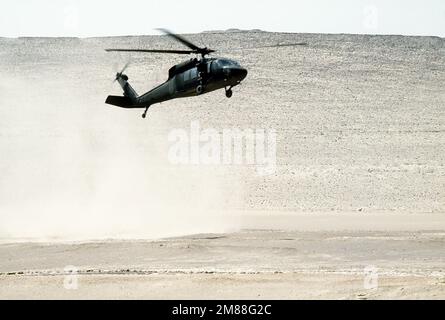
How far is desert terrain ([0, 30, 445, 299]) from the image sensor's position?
68.4 ft

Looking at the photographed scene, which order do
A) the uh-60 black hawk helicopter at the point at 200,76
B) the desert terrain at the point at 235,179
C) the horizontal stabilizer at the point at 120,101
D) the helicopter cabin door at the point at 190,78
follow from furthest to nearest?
the horizontal stabilizer at the point at 120,101, the helicopter cabin door at the point at 190,78, the uh-60 black hawk helicopter at the point at 200,76, the desert terrain at the point at 235,179

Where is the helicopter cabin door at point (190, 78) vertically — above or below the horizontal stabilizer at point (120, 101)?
above

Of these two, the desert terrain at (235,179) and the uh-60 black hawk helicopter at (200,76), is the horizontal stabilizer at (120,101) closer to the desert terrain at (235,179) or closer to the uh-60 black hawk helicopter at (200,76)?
the uh-60 black hawk helicopter at (200,76)

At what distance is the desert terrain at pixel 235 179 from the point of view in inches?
821

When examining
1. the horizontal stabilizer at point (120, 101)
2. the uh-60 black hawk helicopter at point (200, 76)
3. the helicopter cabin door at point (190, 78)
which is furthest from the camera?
the horizontal stabilizer at point (120, 101)

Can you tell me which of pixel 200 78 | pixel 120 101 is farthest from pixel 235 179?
pixel 200 78

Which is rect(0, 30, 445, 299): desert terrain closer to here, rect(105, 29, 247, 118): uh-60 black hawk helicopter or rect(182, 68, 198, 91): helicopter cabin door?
rect(105, 29, 247, 118): uh-60 black hawk helicopter

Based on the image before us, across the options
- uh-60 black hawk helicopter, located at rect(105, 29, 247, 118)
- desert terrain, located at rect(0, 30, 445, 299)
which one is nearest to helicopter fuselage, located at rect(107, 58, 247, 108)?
uh-60 black hawk helicopter, located at rect(105, 29, 247, 118)

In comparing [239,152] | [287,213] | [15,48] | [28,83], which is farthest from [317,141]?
[15,48]

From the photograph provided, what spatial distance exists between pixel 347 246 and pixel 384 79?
4268 cm

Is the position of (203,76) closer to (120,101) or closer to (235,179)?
(120,101)

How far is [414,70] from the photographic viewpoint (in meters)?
70.0

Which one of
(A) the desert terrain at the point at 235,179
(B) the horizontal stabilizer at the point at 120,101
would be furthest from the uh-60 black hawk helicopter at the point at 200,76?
(A) the desert terrain at the point at 235,179
